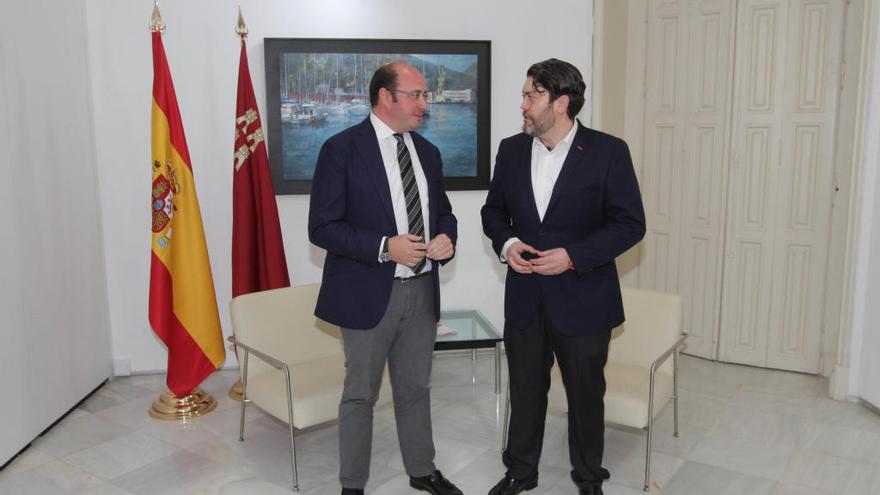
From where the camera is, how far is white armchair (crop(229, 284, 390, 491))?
10.3 ft

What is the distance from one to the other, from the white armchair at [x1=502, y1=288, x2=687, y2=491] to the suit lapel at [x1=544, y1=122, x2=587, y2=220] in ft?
2.74

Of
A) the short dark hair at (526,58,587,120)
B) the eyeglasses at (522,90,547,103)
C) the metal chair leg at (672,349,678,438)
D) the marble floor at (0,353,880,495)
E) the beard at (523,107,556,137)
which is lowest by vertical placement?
the marble floor at (0,353,880,495)

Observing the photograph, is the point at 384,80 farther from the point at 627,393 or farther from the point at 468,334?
the point at 468,334

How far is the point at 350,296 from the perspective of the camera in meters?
2.74

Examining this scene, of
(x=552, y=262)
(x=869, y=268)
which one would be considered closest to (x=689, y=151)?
(x=869, y=268)

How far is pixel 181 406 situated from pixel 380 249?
2014mm

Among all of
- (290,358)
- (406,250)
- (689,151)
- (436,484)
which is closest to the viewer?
(406,250)

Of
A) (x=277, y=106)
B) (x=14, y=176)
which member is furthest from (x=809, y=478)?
(x=14, y=176)

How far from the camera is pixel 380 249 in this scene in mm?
2656

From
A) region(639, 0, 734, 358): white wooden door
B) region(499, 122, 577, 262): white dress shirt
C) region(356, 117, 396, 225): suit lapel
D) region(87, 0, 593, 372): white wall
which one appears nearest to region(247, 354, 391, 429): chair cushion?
region(356, 117, 396, 225): suit lapel

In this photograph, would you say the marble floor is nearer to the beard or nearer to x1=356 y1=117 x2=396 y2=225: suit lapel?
x1=356 y1=117 x2=396 y2=225: suit lapel

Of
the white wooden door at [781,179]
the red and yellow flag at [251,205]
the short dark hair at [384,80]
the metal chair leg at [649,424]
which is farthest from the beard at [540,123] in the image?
the white wooden door at [781,179]

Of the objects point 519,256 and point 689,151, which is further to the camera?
point 689,151

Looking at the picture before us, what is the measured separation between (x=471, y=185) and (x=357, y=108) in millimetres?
903
